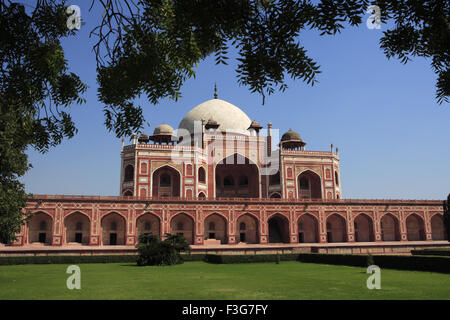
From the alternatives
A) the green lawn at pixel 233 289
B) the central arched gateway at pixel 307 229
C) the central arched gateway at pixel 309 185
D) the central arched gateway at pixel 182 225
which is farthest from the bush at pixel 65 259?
the central arched gateway at pixel 309 185

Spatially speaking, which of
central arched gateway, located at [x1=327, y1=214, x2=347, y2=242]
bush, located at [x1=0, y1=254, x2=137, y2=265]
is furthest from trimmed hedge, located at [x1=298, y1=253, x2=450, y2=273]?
central arched gateway, located at [x1=327, y1=214, x2=347, y2=242]

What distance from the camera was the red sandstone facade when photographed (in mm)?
30891

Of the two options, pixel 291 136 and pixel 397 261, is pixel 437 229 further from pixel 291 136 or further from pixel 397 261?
pixel 397 261

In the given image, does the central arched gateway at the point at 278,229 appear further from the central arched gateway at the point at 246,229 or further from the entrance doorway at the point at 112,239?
the entrance doorway at the point at 112,239

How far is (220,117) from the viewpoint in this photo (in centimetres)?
4338

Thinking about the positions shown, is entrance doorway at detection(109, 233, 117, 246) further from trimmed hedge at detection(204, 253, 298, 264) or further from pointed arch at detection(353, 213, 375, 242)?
pointed arch at detection(353, 213, 375, 242)

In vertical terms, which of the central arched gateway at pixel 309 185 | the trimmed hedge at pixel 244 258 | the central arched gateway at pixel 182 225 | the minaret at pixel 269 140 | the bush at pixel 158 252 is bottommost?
the trimmed hedge at pixel 244 258

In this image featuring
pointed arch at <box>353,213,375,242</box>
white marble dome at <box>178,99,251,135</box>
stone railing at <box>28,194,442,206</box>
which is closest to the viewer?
stone railing at <box>28,194,442,206</box>

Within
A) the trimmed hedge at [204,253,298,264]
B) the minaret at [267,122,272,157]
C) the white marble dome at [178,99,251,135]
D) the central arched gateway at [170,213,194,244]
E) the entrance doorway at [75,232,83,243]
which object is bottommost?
the trimmed hedge at [204,253,298,264]

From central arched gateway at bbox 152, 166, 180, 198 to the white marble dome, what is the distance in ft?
21.5

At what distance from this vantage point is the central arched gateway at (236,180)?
40.5 metres

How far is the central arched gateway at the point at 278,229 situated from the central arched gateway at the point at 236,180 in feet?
13.7

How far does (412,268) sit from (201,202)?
19714 millimetres
